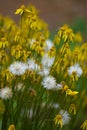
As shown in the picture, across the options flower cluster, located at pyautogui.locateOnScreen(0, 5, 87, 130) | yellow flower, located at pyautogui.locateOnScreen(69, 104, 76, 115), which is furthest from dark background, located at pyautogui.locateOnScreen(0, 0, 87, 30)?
yellow flower, located at pyautogui.locateOnScreen(69, 104, 76, 115)

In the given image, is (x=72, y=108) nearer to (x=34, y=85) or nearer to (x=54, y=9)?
(x=34, y=85)

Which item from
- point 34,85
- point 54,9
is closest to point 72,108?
point 34,85

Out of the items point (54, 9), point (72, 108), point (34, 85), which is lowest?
point (72, 108)

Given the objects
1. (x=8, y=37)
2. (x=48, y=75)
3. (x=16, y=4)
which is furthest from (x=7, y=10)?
(x=48, y=75)

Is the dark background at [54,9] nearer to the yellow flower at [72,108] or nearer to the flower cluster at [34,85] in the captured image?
the flower cluster at [34,85]


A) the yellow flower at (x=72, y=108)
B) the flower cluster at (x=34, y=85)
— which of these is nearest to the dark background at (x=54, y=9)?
the flower cluster at (x=34, y=85)

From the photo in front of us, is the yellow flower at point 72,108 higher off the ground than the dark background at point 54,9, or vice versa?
the dark background at point 54,9

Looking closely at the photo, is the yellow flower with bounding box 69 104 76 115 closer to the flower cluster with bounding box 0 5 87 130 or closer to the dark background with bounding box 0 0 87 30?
the flower cluster with bounding box 0 5 87 130

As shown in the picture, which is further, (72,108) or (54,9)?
(54,9)

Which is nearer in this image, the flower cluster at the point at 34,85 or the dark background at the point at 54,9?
the flower cluster at the point at 34,85
